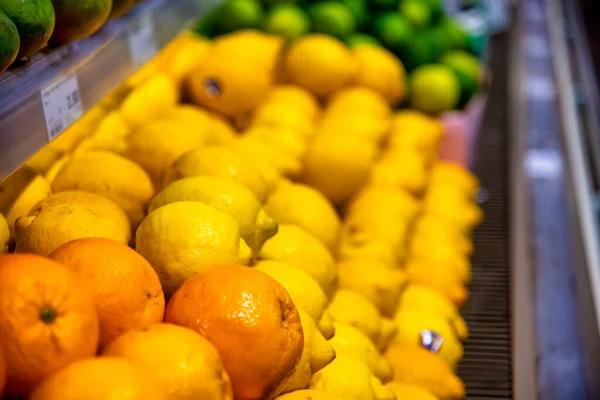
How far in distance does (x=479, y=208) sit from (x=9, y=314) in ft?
5.83

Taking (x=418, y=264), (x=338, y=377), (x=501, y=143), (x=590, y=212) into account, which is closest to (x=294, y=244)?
(x=338, y=377)

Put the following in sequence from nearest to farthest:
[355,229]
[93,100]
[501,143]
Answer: [93,100] → [355,229] → [501,143]

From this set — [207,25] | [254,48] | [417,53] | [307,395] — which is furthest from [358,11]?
[307,395]

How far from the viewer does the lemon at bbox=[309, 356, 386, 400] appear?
3.53 ft

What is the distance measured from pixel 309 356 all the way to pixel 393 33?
67.1 inches

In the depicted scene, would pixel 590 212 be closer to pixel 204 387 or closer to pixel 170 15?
pixel 170 15

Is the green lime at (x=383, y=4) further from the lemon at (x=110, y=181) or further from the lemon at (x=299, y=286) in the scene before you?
the lemon at (x=299, y=286)

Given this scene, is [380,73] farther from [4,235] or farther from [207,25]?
[4,235]

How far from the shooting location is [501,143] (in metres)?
2.77

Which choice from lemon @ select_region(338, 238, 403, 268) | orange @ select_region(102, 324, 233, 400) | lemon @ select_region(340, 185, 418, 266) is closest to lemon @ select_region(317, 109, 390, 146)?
lemon @ select_region(340, 185, 418, 266)

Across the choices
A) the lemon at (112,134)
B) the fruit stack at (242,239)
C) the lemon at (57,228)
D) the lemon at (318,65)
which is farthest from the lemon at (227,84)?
the lemon at (57,228)

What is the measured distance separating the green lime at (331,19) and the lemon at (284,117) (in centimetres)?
49

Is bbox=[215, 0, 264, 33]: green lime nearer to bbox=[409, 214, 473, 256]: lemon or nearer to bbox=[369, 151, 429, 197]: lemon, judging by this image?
bbox=[369, 151, 429, 197]: lemon

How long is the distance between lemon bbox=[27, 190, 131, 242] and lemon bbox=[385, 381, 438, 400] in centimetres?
51
